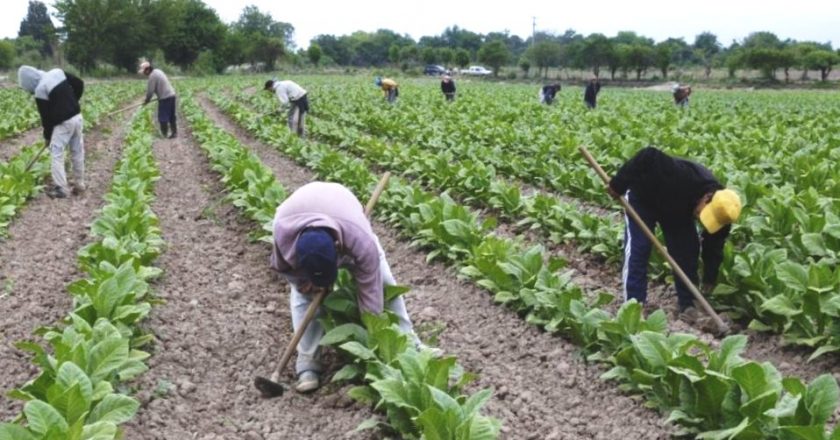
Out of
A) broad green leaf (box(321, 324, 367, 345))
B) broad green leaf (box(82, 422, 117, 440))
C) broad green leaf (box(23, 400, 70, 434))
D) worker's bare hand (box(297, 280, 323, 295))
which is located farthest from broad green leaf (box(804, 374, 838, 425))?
broad green leaf (box(23, 400, 70, 434))

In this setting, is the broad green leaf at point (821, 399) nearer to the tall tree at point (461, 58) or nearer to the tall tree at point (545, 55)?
the tall tree at point (545, 55)

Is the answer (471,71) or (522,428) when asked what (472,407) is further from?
(471,71)

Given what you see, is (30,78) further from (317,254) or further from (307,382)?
(317,254)

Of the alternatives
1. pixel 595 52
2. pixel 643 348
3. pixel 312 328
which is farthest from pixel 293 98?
pixel 595 52

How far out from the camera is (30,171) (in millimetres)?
10453

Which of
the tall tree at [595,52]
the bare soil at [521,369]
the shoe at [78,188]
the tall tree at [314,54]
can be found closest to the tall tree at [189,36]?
the tall tree at [314,54]

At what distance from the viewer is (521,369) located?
5.05m

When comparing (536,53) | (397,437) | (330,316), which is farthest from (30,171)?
(536,53)

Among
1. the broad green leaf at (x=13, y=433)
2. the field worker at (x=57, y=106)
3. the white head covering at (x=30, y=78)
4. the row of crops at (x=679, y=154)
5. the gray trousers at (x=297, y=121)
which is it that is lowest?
the broad green leaf at (x=13, y=433)

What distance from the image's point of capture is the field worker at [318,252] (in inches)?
164

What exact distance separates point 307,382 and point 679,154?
8185 millimetres

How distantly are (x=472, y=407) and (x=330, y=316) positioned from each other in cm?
149

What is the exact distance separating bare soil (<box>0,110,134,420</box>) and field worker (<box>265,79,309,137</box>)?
16.9 feet

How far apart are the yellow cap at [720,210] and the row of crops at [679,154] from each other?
0.47 m
